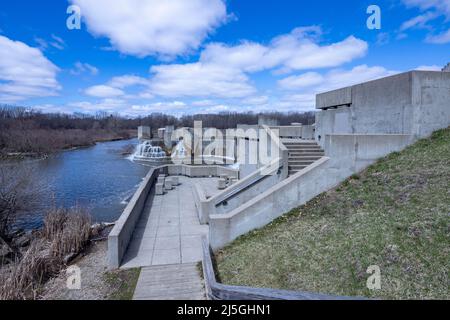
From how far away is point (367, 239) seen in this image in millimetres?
4938

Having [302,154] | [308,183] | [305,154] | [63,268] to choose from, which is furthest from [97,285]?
[305,154]

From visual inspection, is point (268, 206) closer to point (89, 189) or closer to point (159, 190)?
point (159, 190)

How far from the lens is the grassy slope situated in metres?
4.13

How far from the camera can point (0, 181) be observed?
10.5 m

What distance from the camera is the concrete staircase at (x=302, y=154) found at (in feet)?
28.6

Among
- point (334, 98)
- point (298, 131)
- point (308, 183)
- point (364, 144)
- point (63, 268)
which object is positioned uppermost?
point (334, 98)

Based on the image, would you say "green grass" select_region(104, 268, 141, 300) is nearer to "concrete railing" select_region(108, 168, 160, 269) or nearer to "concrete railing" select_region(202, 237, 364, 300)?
"concrete railing" select_region(108, 168, 160, 269)

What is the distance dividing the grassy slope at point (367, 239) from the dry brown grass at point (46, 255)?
14.1ft

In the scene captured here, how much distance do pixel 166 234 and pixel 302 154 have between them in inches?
200

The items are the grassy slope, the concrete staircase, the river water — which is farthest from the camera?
the river water

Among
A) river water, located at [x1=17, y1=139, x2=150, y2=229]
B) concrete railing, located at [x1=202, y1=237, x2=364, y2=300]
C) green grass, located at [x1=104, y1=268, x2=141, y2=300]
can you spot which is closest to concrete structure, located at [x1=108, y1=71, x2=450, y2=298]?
concrete railing, located at [x1=202, y1=237, x2=364, y2=300]

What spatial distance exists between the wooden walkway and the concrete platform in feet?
1.04
